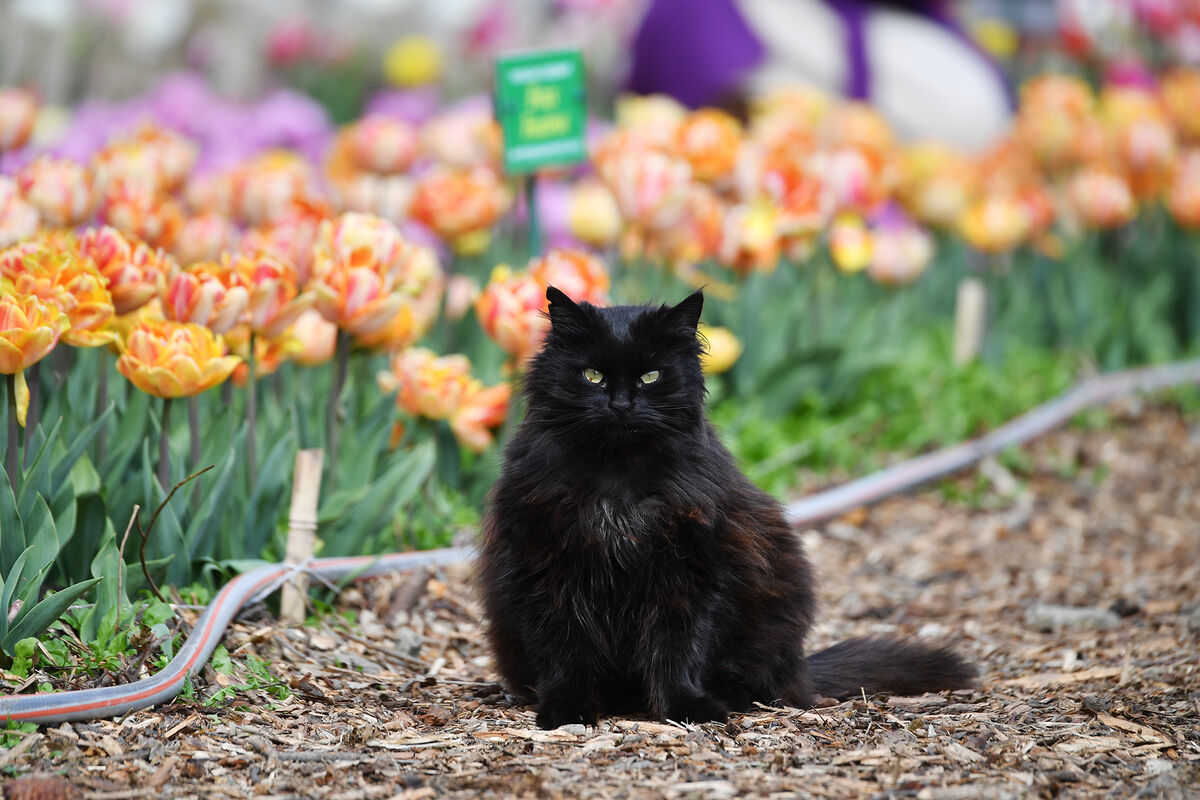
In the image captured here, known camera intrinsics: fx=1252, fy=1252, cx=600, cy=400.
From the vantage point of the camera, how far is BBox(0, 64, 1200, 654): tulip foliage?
2.80m

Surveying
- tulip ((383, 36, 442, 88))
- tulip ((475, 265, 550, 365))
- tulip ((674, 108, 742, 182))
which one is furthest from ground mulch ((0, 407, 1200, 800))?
tulip ((383, 36, 442, 88))

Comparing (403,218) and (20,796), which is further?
(403,218)

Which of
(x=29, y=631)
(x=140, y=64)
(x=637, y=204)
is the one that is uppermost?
(x=140, y=64)

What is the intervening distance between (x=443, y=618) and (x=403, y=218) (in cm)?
260

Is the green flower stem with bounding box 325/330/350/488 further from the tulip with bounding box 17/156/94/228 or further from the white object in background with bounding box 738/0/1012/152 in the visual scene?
the white object in background with bounding box 738/0/1012/152

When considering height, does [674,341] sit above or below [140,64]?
below

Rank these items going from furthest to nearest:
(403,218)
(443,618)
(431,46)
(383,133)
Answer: (431,46)
(403,218)
(383,133)
(443,618)

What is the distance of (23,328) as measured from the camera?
2459mm

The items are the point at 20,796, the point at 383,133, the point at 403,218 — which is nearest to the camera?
the point at 20,796

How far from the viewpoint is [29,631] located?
8.09 feet

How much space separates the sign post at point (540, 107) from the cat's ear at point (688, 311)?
77.5 inches

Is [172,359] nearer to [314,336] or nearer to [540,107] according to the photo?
[314,336]

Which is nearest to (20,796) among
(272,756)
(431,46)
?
(272,756)

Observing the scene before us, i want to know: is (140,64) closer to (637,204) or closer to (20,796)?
(637,204)
